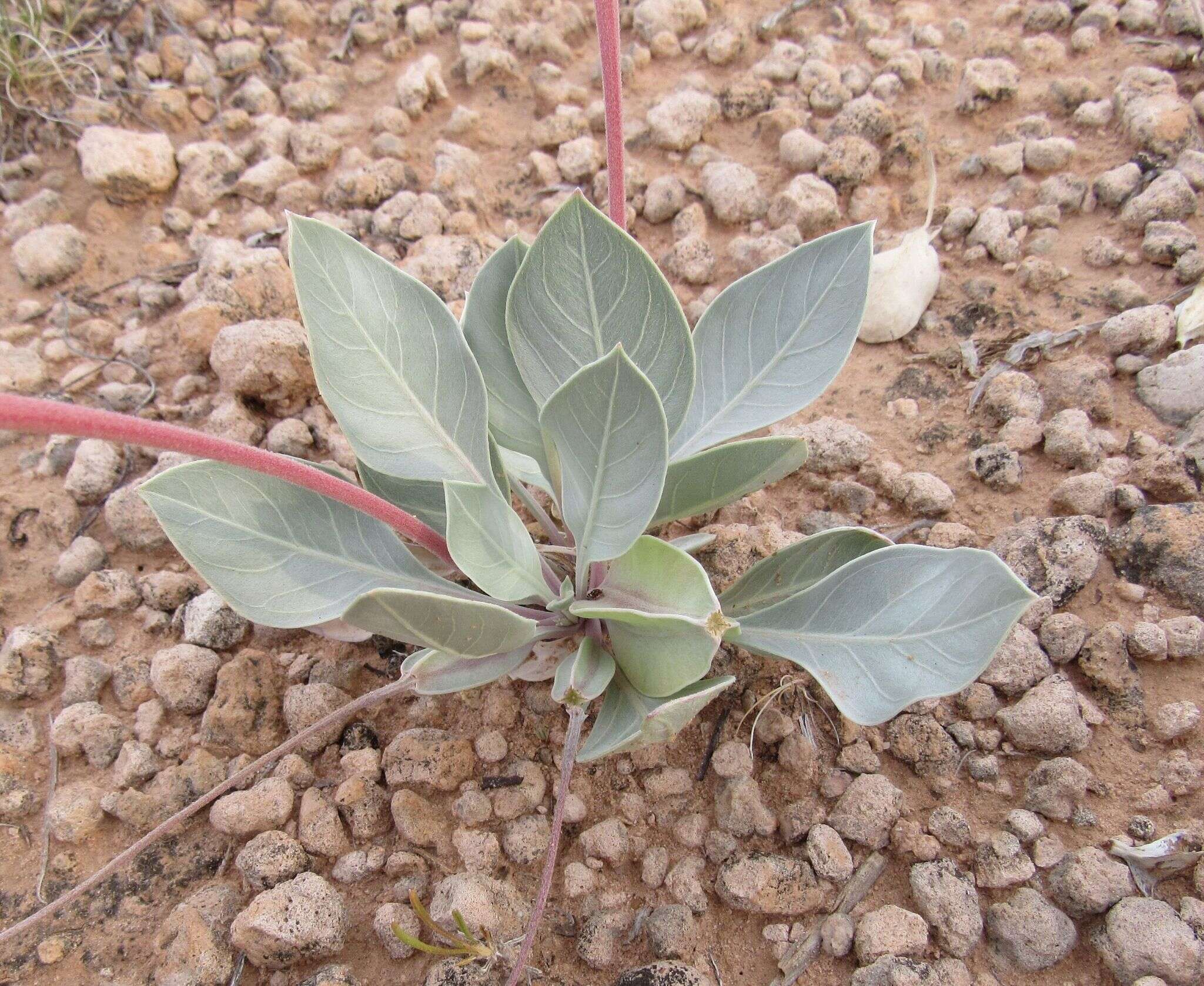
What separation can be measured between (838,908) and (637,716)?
1.41 feet

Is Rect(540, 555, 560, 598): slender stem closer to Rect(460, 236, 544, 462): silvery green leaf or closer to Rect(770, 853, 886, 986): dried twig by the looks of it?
Rect(460, 236, 544, 462): silvery green leaf

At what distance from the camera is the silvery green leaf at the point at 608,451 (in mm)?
1020

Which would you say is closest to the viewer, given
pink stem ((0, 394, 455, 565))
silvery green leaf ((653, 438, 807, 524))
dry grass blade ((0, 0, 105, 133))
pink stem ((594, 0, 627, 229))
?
pink stem ((0, 394, 455, 565))

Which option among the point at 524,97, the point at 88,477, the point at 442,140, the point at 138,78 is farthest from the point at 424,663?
the point at 138,78

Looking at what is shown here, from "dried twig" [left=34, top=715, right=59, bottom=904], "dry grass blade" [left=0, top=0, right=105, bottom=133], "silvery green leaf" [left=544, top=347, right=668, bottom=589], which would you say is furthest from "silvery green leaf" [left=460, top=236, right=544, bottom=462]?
"dry grass blade" [left=0, top=0, right=105, bottom=133]

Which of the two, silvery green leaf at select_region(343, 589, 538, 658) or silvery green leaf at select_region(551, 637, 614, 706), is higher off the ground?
silvery green leaf at select_region(343, 589, 538, 658)

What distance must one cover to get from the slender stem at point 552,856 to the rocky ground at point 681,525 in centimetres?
6

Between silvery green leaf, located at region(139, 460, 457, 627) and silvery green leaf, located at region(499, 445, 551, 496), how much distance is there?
30cm

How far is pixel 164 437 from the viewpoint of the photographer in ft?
2.72

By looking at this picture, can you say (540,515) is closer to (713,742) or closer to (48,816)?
(713,742)

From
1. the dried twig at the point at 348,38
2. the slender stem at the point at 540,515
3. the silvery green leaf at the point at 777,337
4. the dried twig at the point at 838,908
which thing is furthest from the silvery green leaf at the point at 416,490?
the dried twig at the point at 348,38

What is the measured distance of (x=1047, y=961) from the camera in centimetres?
120

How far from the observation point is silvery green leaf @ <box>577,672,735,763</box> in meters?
1.15

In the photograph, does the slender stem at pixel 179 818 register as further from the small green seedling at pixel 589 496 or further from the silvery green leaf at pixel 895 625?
the silvery green leaf at pixel 895 625
